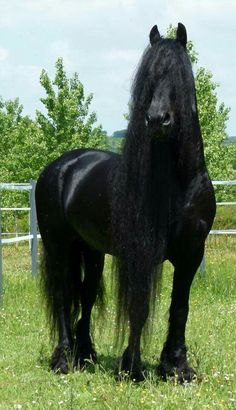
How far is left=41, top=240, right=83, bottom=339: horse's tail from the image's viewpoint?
6.00 metres

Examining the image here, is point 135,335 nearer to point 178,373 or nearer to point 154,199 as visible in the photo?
point 178,373

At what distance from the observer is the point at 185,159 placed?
4.90m

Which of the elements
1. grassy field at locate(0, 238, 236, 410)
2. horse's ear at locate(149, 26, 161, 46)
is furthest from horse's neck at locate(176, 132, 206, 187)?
grassy field at locate(0, 238, 236, 410)

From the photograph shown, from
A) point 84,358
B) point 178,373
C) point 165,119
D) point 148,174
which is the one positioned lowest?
point 84,358

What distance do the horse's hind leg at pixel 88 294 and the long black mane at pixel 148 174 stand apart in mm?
→ 1116

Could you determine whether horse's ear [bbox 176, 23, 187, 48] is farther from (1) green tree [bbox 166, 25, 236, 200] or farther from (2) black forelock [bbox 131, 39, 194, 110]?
(1) green tree [bbox 166, 25, 236, 200]

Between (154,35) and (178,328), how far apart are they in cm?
204

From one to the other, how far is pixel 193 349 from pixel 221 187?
2082cm

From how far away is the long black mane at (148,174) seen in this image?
4.71 m

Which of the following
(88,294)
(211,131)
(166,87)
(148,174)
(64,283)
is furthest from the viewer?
(211,131)

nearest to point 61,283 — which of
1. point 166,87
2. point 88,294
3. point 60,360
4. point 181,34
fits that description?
point 88,294

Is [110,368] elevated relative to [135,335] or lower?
lower

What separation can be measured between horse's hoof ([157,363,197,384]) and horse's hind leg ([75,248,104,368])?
94cm

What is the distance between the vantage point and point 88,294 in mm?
6172
